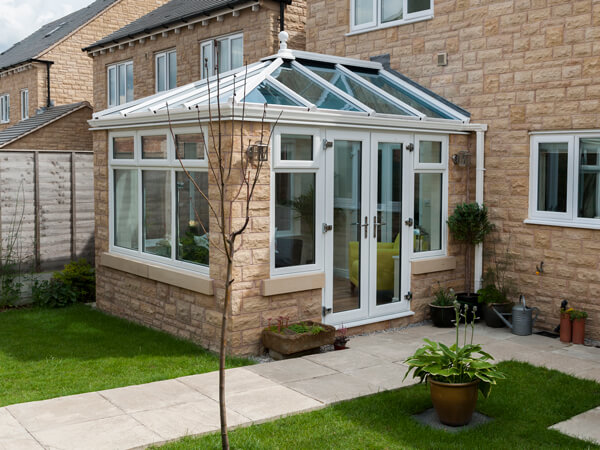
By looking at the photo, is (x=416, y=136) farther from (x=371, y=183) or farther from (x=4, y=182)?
(x=4, y=182)

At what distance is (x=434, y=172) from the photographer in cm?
970

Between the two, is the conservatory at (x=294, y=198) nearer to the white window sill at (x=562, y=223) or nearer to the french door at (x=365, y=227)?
the french door at (x=365, y=227)

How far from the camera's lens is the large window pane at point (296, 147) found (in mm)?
7977

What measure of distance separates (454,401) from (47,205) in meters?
8.76

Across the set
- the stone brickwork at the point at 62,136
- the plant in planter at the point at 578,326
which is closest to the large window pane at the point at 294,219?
the plant in planter at the point at 578,326

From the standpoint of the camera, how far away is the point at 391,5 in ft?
37.0

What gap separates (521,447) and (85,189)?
31.0 feet

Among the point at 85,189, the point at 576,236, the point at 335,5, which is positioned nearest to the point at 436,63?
the point at 335,5

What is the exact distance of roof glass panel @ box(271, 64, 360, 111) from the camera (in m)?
8.55

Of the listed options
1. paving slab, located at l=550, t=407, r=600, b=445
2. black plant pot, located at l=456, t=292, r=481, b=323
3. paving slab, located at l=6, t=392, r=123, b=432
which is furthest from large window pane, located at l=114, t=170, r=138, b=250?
paving slab, located at l=550, t=407, r=600, b=445

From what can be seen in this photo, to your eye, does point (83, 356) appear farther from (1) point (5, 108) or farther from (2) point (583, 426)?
(1) point (5, 108)

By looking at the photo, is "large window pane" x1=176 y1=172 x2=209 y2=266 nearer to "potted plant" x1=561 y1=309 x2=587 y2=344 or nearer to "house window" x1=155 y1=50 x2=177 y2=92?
"potted plant" x1=561 y1=309 x2=587 y2=344

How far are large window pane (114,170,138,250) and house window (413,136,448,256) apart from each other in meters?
4.04

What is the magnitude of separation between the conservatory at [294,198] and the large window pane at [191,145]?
0.02 m
